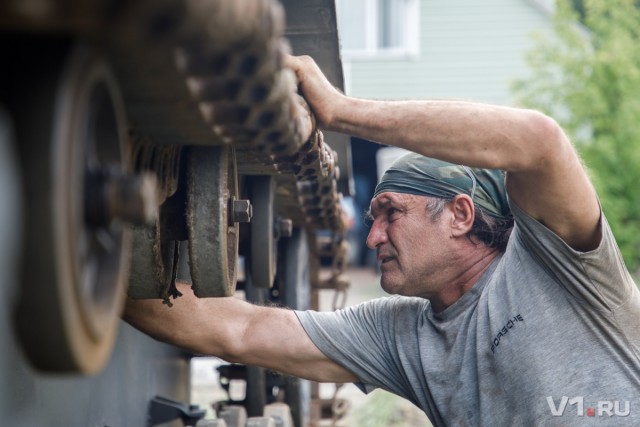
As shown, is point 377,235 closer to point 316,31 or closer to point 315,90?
point 316,31

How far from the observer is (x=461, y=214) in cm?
367

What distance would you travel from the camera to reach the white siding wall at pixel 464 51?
1731cm

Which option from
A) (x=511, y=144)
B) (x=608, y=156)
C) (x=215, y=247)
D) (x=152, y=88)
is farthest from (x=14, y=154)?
(x=608, y=156)

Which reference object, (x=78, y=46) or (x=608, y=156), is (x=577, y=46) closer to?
(x=608, y=156)

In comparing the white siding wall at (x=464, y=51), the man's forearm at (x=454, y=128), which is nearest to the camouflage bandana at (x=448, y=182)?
the man's forearm at (x=454, y=128)

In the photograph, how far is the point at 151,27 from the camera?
1231 mm

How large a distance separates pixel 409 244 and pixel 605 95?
37.8 feet

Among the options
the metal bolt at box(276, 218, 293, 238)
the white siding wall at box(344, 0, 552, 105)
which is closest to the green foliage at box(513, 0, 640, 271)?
the white siding wall at box(344, 0, 552, 105)

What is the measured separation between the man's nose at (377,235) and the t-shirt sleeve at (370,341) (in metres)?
0.26

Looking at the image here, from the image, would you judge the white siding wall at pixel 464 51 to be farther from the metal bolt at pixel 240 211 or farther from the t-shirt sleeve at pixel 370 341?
the metal bolt at pixel 240 211

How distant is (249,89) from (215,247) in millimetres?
822

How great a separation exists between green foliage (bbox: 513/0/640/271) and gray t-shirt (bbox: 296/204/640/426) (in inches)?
422

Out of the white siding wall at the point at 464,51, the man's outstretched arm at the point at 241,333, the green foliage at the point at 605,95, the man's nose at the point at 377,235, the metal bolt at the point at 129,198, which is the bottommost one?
the man's outstretched arm at the point at 241,333

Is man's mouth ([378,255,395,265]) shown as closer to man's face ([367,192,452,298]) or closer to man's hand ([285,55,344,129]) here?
man's face ([367,192,452,298])
